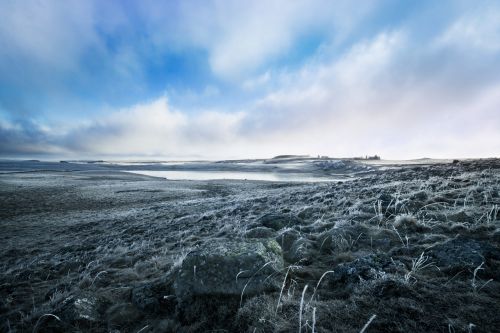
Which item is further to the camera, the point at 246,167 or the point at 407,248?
the point at 246,167

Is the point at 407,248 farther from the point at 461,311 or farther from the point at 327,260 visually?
the point at 461,311

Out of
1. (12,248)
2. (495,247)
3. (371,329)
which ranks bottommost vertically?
(12,248)

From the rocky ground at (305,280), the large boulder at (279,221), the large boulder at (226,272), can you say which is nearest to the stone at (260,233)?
the rocky ground at (305,280)

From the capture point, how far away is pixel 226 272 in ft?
13.0

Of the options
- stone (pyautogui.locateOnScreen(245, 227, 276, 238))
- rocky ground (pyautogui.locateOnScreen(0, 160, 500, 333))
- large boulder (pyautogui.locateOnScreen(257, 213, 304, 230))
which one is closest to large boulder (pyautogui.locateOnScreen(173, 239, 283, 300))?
rocky ground (pyautogui.locateOnScreen(0, 160, 500, 333))

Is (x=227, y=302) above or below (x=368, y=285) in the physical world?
below

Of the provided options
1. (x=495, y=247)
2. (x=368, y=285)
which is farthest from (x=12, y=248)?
(x=495, y=247)

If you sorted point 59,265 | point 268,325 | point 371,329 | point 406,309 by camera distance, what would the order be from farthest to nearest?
point 59,265
point 268,325
point 406,309
point 371,329

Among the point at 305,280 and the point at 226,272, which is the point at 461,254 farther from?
the point at 226,272

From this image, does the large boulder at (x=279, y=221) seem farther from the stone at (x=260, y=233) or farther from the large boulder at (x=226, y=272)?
the large boulder at (x=226, y=272)

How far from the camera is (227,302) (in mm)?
3633

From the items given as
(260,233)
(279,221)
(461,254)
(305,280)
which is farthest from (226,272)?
(279,221)

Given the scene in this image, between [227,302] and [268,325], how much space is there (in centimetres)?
85

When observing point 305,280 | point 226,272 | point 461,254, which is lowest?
point 305,280
